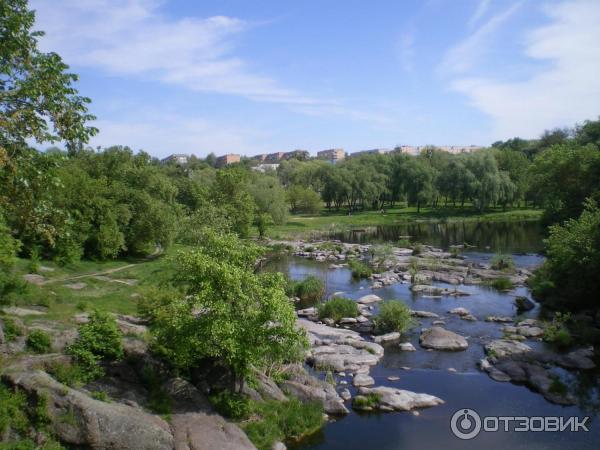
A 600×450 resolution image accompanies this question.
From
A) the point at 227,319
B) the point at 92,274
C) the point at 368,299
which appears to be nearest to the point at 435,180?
the point at 368,299

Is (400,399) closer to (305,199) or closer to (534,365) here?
(534,365)

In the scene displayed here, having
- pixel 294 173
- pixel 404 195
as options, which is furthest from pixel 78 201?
pixel 294 173

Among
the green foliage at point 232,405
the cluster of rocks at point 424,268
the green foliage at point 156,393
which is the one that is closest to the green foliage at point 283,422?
the green foliage at point 232,405

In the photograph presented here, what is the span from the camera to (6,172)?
37.2 feet

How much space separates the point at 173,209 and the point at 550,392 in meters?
38.9

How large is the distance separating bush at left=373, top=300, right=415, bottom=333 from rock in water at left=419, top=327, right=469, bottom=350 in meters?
→ 1.50

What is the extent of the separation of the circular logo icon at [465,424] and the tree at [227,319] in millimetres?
7166

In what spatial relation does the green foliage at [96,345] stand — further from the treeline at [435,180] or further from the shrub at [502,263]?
the treeline at [435,180]

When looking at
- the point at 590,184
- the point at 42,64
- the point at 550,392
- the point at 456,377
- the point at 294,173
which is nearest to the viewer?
the point at 42,64

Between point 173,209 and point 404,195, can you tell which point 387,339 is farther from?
point 404,195

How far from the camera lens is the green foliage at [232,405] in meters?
17.9

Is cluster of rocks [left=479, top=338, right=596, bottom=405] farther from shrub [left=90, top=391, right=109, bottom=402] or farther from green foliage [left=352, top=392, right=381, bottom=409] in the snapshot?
shrub [left=90, top=391, right=109, bottom=402]

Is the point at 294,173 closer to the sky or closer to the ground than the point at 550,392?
closer to the sky

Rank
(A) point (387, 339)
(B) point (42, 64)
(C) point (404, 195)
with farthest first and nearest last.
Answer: (C) point (404, 195) < (A) point (387, 339) < (B) point (42, 64)
